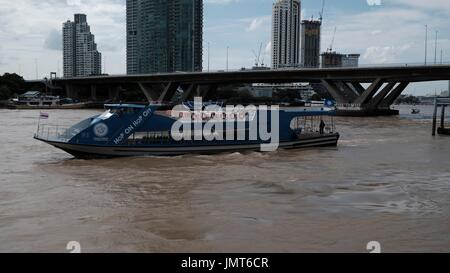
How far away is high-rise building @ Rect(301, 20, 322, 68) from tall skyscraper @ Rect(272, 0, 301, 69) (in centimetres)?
260

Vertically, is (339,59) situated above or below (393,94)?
above

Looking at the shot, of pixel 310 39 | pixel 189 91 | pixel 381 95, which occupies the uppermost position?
pixel 310 39

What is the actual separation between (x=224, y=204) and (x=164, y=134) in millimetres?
13943

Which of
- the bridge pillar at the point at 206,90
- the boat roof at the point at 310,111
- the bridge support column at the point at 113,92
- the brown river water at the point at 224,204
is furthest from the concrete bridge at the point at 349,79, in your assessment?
the brown river water at the point at 224,204

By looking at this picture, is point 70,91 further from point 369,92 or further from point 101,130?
point 101,130

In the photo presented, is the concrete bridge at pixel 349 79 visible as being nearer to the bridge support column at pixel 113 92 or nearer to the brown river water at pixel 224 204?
the bridge support column at pixel 113 92

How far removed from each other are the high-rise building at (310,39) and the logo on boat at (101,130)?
164m

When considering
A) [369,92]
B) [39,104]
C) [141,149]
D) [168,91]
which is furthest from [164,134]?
[39,104]

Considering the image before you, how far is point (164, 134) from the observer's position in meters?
30.9

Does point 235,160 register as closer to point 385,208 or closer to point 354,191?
point 354,191

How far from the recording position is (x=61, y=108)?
118 metres

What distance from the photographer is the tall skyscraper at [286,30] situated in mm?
190875

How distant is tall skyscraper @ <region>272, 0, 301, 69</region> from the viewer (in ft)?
626

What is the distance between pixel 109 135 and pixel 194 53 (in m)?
137
